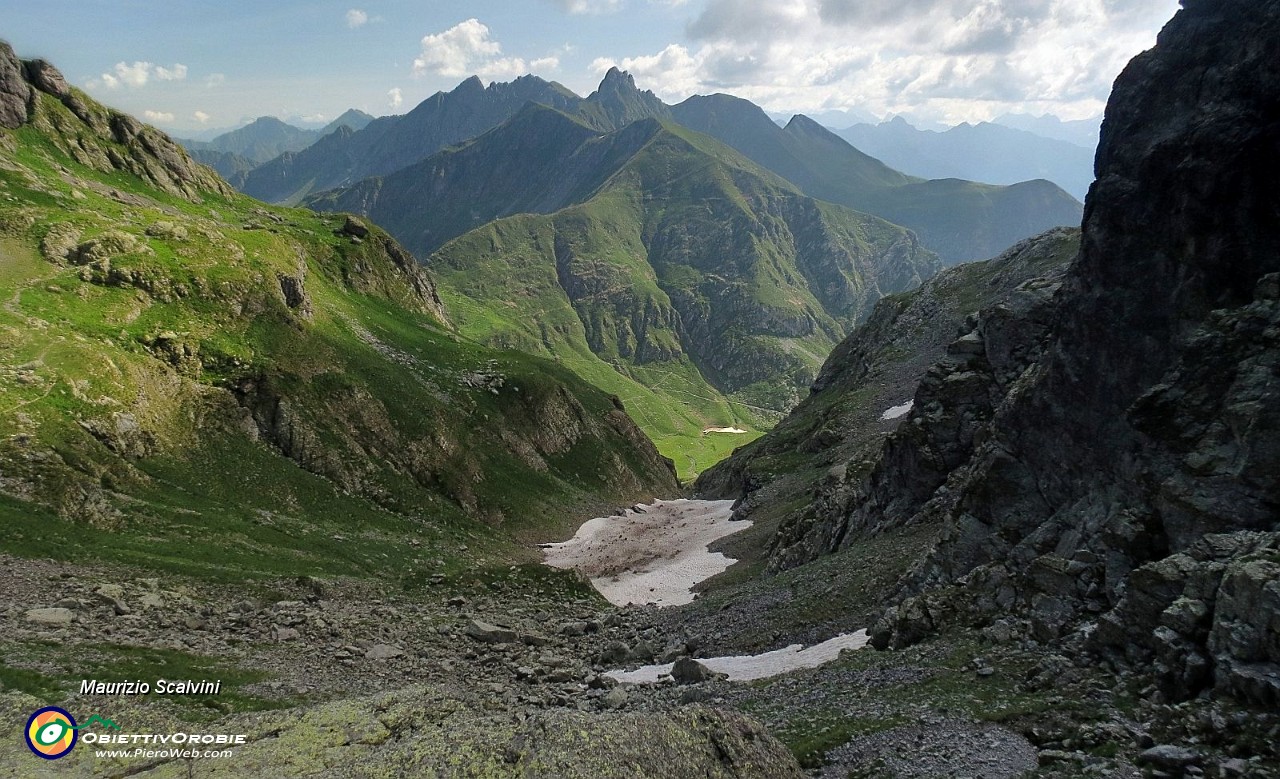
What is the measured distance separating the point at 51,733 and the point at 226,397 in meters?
57.8

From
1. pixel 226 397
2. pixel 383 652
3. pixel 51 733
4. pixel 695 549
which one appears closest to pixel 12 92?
pixel 226 397

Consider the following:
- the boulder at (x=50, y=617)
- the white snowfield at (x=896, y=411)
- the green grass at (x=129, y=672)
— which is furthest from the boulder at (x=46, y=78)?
the white snowfield at (x=896, y=411)

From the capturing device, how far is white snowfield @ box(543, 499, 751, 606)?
6838cm

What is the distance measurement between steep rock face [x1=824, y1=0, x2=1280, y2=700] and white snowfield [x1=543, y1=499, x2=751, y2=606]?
126 feet

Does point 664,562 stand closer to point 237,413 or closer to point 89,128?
point 237,413

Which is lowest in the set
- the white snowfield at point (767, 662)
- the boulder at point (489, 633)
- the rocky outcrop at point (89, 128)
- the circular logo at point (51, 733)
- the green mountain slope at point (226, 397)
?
the white snowfield at point (767, 662)

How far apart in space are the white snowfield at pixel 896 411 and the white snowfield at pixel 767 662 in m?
67.9

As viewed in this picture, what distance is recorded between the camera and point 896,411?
331 feet

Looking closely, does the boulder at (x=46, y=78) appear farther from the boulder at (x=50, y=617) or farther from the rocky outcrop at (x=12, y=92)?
the boulder at (x=50, y=617)

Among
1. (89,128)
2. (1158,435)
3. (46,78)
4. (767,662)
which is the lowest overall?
(767,662)

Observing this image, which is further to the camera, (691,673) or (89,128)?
(89,128)

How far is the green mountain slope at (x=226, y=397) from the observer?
50.0 metres

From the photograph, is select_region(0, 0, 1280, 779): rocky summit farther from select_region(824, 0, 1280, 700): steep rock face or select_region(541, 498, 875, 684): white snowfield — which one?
select_region(541, 498, 875, 684): white snowfield

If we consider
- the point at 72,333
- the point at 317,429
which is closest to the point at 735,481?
the point at 317,429
